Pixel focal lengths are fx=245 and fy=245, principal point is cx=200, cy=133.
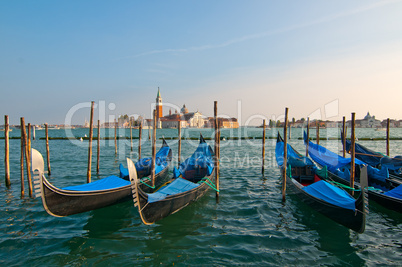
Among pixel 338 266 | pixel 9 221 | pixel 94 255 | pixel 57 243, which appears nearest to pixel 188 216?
pixel 94 255

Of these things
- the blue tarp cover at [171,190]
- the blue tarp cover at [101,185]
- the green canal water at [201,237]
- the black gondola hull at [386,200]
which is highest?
the blue tarp cover at [101,185]

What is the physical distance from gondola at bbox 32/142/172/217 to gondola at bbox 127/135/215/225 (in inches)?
26.0

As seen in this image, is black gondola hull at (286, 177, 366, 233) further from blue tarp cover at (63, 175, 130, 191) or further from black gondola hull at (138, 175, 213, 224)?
blue tarp cover at (63, 175, 130, 191)

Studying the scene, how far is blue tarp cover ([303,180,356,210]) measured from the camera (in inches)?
179

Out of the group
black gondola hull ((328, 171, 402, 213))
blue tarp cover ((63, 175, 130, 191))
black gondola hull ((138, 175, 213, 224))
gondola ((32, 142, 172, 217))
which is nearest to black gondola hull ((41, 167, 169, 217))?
gondola ((32, 142, 172, 217))

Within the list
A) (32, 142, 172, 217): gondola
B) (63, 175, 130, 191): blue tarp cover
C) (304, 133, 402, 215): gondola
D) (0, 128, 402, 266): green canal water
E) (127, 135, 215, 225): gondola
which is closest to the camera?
(0, 128, 402, 266): green canal water

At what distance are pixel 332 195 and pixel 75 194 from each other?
5.25 metres

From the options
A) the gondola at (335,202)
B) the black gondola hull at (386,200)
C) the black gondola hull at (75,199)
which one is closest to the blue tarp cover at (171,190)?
the black gondola hull at (75,199)

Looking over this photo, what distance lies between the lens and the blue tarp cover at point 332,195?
4.55 m

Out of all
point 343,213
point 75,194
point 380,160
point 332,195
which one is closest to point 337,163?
point 380,160

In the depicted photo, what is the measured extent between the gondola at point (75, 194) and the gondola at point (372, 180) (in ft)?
20.0

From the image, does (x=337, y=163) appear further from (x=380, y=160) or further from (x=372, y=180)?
(x=380, y=160)

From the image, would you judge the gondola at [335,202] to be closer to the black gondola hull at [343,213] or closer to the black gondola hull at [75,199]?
the black gondola hull at [343,213]

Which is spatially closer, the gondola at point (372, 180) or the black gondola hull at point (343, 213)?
the black gondola hull at point (343, 213)
